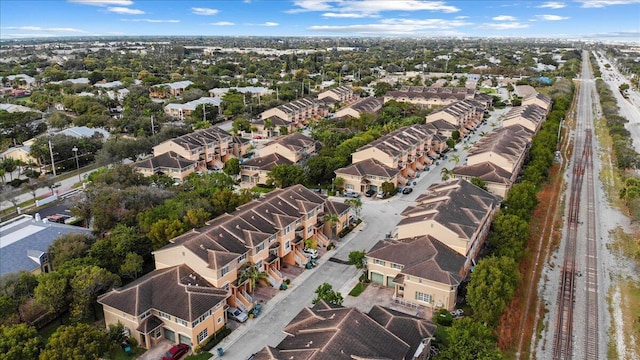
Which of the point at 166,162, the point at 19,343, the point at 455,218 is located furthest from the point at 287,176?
the point at 19,343

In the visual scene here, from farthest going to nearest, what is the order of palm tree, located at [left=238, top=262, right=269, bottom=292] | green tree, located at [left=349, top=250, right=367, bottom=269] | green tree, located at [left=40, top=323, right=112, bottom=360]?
green tree, located at [left=349, top=250, right=367, bottom=269] → palm tree, located at [left=238, top=262, right=269, bottom=292] → green tree, located at [left=40, top=323, right=112, bottom=360]

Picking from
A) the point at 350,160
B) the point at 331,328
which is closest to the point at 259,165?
the point at 350,160

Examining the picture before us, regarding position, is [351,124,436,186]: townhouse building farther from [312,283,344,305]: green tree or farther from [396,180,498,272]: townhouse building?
[312,283,344,305]: green tree

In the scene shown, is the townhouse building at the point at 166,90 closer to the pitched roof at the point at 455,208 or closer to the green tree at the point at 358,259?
the pitched roof at the point at 455,208

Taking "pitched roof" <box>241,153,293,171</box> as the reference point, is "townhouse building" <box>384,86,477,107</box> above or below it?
above

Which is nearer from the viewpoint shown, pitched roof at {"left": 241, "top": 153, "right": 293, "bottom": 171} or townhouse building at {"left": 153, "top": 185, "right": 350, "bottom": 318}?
townhouse building at {"left": 153, "top": 185, "right": 350, "bottom": 318}

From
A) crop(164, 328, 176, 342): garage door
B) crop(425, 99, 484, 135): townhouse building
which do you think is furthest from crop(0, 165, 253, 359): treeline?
crop(425, 99, 484, 135): townhouse building
